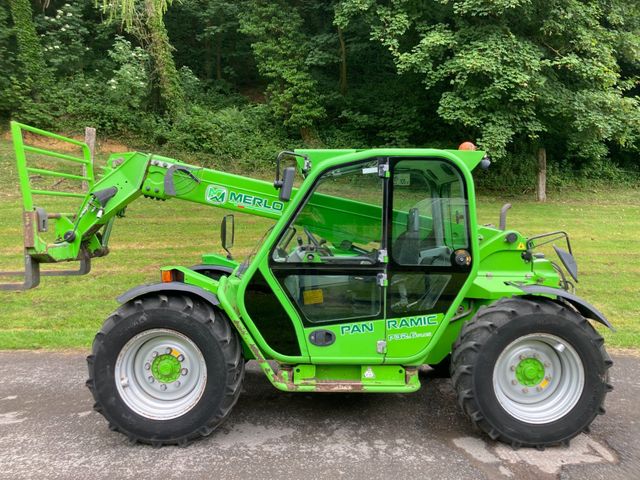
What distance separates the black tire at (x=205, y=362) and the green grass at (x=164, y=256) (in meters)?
2.17

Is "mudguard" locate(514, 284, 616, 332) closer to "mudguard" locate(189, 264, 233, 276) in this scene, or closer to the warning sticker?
the warning sticker

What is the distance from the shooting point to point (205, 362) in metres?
3.35

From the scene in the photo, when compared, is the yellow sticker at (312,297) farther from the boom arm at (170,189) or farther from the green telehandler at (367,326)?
the boom arm at (170,189)

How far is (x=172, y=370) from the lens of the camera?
3436 mm

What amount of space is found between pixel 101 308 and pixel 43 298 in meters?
0.99

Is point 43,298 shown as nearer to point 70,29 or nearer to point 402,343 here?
point 402,343

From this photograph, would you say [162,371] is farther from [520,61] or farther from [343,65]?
[343,65]

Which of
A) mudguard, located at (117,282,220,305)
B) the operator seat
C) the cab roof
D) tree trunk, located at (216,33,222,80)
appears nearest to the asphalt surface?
mudguard, located at (117,282,220,305)

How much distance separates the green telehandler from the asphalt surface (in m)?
0.17

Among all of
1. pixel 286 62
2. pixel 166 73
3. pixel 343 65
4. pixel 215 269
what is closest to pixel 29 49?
pixel 166 73

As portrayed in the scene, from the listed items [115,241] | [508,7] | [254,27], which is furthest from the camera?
[254,27]

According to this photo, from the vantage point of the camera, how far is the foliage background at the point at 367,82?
49.0ft

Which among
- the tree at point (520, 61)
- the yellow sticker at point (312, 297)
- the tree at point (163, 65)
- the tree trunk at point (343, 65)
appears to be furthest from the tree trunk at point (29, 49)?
the yellow sticker at point (312, 297)

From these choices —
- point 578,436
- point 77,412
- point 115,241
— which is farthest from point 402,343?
point 115,241
